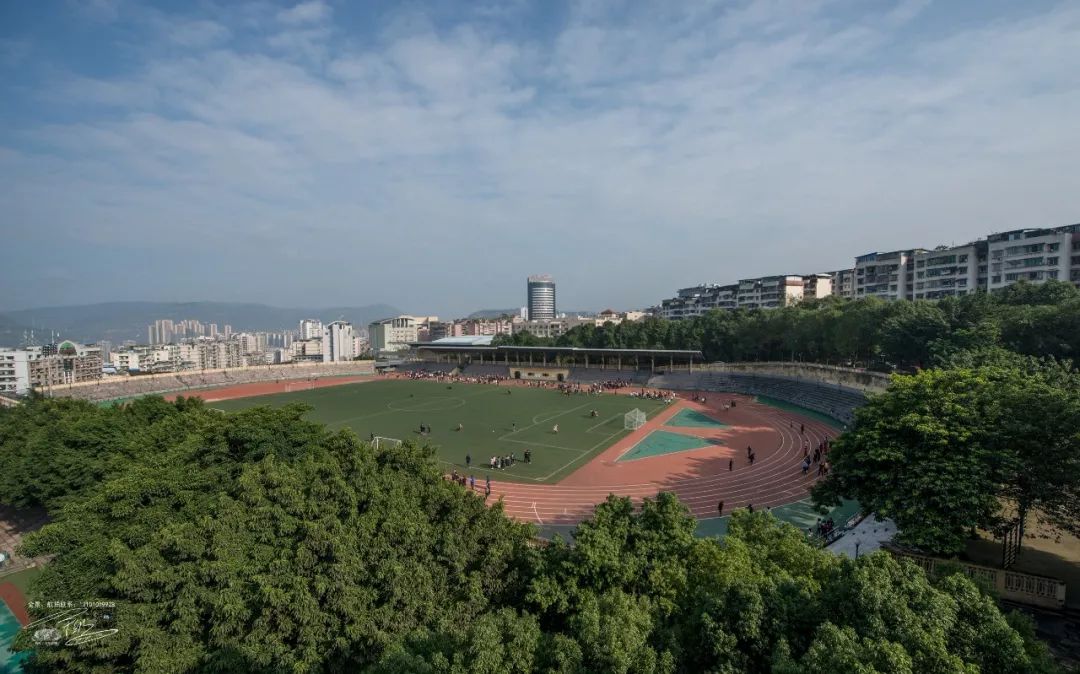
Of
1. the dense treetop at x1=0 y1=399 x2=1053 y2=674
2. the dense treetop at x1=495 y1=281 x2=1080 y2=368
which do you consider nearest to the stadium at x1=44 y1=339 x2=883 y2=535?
the dense treetop at x1=0 y1=399 x2=1053 y2=674

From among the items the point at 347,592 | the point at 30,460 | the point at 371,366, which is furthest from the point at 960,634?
the point at 371,366

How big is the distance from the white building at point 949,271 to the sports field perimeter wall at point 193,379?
65848mm

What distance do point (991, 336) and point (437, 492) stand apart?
104 ft

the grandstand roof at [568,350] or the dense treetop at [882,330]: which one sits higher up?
the dense treetop at [882,330]

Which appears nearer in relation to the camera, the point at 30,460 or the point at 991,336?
the point at 30,460

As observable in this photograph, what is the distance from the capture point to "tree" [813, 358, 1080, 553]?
11133mm

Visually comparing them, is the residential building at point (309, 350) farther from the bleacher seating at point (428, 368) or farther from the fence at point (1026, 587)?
the fence at point (1026, 587)

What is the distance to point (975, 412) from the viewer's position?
12.7 metres

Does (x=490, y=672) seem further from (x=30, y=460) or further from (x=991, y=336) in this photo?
(x=991, y=336)

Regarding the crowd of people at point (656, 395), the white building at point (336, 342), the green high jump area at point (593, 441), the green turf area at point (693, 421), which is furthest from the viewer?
the white building at point (336, 342)

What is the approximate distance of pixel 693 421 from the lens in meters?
32.7

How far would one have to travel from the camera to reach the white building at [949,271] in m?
50.6

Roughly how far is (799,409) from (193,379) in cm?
5927

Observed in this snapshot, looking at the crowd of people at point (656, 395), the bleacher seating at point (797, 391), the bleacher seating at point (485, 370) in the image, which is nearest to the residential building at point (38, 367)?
the bleacher seating at point (485, 370)
